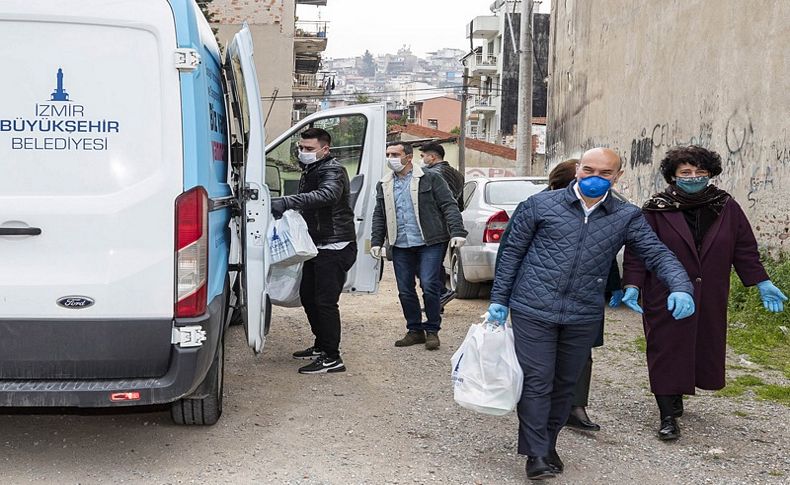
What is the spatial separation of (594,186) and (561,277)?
1.52ft

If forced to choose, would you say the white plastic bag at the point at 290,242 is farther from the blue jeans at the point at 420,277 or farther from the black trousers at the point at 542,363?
the black trousers at the point at 542,363

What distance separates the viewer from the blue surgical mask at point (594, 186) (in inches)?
172

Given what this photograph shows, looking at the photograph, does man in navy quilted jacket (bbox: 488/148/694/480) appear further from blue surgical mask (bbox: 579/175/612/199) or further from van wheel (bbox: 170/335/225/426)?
van wheel (bbox: 170/335/225/426)

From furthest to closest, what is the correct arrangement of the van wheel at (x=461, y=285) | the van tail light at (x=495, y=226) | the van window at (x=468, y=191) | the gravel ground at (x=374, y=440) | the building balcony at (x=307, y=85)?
the building balcony at (x=307, y=85) < the van window at (x=468, y=191) < the van wheel at (x=461, y=285) < the van tail light at (x=495, y=226) < the gravel ground at (x=374, y=440)

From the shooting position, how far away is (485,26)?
220 feet

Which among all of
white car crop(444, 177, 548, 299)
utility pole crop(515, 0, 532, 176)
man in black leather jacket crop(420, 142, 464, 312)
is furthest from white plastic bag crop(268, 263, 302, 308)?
utility pole crop(515, 0, 532, 176)

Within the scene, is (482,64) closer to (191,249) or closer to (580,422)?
(580,422)

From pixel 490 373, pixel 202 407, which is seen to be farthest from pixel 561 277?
pixel 202 407

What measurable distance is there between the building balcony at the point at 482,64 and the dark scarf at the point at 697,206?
62783 millimetres

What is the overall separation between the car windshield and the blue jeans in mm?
2635

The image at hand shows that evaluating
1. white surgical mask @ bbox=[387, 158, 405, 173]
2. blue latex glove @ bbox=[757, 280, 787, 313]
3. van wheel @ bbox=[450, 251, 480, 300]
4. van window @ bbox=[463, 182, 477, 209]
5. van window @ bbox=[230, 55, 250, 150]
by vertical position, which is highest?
van window @ bbox=[230, 55, 250, 150]

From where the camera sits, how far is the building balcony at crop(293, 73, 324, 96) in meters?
51.1

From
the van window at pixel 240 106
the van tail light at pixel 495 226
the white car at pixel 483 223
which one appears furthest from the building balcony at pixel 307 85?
the van window at pixel 240 106

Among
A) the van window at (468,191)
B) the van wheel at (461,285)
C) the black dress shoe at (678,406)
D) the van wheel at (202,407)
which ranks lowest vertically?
the van wheel at (461,285)
